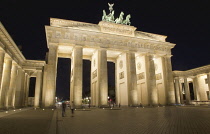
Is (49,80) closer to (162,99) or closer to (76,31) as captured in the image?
(76,31)

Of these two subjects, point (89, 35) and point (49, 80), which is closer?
point (49, 80)

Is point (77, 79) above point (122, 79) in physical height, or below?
below

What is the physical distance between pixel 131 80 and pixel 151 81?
5111 millimetres

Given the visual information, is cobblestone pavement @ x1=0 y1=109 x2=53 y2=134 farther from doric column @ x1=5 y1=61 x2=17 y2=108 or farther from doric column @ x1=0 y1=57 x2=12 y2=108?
doric column @ x1=5 y1=61 x2=17 y2=108

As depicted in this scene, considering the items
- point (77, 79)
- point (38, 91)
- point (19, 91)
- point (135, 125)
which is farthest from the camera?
point (38, 91)

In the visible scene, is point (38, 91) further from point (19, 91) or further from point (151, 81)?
point (151, 81)

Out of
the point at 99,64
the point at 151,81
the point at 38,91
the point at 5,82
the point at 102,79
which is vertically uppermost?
the point at 99,64

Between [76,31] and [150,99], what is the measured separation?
2089 centimetres

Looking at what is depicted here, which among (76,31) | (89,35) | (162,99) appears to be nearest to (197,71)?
(162,99)

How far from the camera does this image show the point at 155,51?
36.1 meters

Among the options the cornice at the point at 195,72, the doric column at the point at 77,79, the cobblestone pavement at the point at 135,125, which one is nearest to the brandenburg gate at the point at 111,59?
the doric column at the point at 77,79

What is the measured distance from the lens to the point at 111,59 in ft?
132

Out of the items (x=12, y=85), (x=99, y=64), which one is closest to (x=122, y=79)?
(x=99, y=64)

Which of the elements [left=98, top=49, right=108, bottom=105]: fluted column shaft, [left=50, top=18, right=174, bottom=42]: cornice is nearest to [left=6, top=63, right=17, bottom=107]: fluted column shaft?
[left=50, top=18, right=174, bottom=42]: cornice
